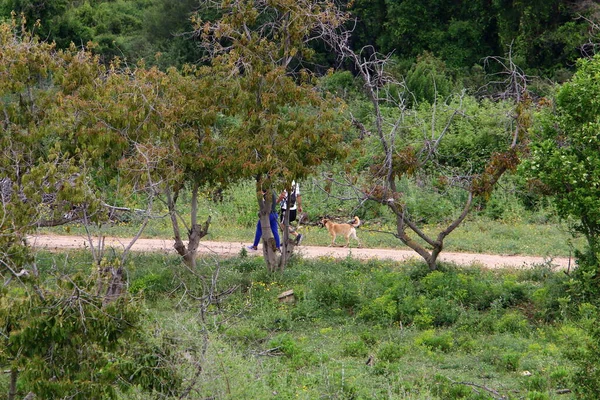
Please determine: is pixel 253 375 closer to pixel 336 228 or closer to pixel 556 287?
pixel 556 287

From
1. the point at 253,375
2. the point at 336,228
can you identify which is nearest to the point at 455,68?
the point at 336,228

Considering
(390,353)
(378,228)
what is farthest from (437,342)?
(378,228)

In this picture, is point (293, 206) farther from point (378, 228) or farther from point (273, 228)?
point (378, 228)

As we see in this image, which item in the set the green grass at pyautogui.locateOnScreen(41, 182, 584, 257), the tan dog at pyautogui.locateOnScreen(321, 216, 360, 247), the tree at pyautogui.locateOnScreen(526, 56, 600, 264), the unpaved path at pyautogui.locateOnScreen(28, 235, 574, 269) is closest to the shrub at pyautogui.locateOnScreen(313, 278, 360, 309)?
the unpaved path at pyautogui.locateOnScreen(28, 235, 574, 269)

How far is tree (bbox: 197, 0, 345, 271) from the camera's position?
→ 12468 mm

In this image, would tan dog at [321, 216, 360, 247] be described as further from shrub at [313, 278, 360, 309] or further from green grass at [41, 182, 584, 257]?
shrub at [313, 278, 360, 309]

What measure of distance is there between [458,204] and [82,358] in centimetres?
1341

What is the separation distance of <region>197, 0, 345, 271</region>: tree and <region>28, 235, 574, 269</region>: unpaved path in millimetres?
2549

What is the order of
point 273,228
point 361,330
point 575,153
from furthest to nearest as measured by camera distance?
1. point 273,228
2. point 361,330
3. point 575,153

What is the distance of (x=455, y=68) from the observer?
3159cm

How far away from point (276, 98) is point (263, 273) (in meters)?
2.77

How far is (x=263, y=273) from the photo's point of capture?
44.2 feet

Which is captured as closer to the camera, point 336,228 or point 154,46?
point 336,228

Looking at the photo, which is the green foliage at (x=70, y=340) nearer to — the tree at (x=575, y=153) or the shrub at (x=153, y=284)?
the shrub at (x=153, y=284)
